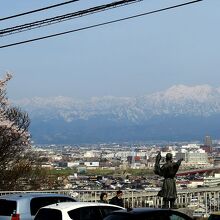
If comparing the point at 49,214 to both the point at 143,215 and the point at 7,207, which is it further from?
the point at 143,215

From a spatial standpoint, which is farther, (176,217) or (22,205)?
(22,205)

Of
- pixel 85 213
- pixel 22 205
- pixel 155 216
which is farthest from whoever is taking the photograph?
pixel 22 205

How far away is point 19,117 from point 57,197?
21880 millimetres

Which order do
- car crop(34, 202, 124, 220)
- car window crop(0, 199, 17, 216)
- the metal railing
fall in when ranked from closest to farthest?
car crop(34, 202, 124, 220) < car window crop(0, 199, 17, 216) < the metal railing

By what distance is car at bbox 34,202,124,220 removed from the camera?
1324 cm

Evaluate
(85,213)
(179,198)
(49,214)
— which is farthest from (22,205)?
(179,198)

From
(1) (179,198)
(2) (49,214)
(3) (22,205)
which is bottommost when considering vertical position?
(1) (179,198)

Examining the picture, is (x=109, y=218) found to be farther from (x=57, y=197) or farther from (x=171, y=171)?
(x=171, y=171)

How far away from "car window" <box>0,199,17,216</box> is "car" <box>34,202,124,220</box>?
1.62 meters

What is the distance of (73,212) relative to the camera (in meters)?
13.3

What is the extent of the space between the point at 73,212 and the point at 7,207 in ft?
8.40

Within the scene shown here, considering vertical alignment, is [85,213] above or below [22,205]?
below

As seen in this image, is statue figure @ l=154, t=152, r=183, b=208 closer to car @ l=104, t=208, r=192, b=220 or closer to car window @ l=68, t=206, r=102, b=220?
car window @ l=68, t=206, r=102, b=220

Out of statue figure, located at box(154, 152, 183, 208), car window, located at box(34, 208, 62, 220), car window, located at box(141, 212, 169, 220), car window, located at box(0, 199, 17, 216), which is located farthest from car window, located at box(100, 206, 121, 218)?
statue figure, located at box(154, 152, 183, 208)
